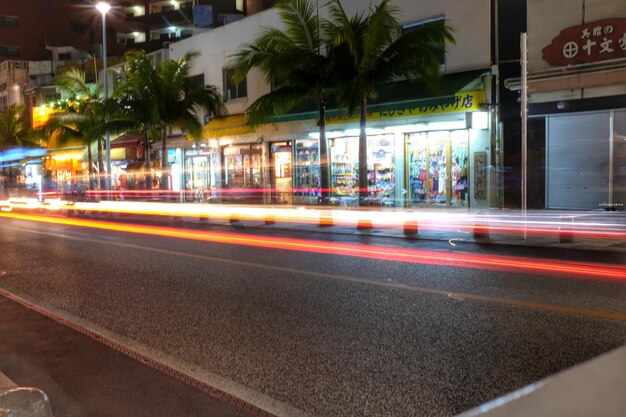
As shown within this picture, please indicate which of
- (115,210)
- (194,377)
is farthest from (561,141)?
(115,210)

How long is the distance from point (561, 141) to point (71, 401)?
16518mm

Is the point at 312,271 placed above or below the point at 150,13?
below

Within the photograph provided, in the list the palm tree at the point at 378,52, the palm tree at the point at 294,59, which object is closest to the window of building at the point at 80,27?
the palm tree at the point at 294,59

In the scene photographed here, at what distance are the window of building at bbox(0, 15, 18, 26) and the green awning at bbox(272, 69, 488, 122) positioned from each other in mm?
59276

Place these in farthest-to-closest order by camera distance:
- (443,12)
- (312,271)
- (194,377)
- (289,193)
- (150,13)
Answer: (150,13) → (289,193) → (443,12) → (312,271) → (194,377)

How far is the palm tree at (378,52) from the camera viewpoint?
17.0m

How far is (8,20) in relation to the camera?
67125mm

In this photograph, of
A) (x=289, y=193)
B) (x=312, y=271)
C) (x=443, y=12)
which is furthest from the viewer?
(x=289, y=193)

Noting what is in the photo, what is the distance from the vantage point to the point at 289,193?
992 inches

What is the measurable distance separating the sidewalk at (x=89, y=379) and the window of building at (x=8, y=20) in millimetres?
70416

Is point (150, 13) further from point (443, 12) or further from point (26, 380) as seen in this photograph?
point (26, 380)

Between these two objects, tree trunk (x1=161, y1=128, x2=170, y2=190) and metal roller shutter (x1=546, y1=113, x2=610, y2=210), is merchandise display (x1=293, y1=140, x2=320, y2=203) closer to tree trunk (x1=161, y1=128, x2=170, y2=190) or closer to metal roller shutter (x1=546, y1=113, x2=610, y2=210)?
tree trunk (x1=161, y1=128, x2=170, y2=190)

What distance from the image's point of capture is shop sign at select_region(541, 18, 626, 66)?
646 inches

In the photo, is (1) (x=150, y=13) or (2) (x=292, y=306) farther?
(1) (x=150, y=13)
